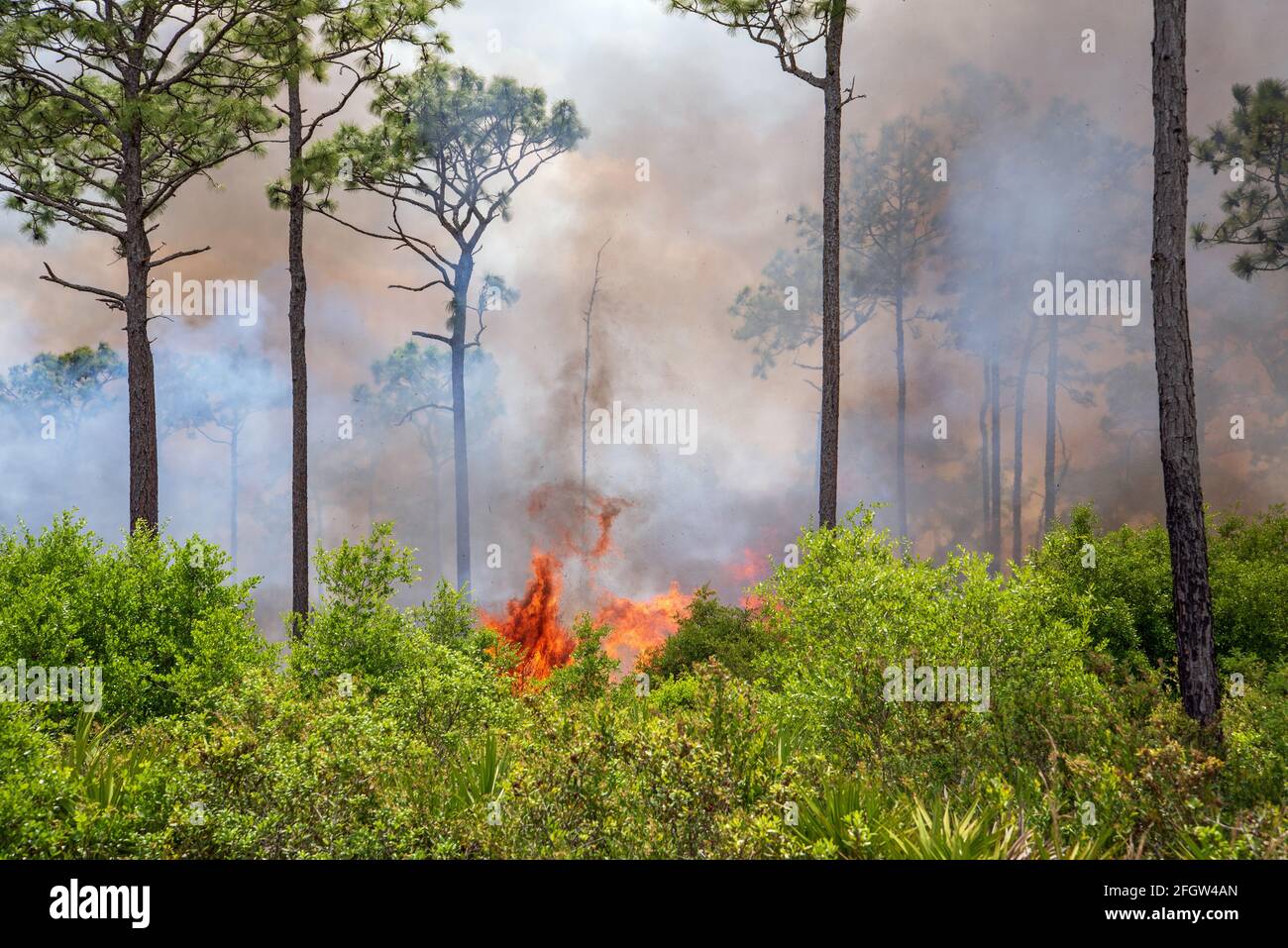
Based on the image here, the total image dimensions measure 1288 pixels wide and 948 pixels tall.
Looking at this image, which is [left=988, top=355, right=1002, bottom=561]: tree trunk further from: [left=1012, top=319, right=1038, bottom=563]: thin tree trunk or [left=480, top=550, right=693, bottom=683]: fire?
[left=480, top=550, right=693, bottom=683]: fire

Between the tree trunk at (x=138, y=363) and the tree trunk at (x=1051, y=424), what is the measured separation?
20017 millimetres

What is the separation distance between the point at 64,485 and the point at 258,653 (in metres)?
25.7

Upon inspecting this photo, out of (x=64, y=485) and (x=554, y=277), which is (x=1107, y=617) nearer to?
(x=554, y=277)

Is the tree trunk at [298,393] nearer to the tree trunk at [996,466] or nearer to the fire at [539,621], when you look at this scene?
the fire at [539,621]

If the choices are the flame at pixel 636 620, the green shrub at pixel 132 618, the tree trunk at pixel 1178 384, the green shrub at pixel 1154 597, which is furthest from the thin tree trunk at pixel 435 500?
the tree trunk at pixel 1178 384

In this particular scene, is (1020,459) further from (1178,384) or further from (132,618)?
(132,618)

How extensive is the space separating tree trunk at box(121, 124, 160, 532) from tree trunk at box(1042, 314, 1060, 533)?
2002cm

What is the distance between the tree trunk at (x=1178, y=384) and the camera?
291 inches

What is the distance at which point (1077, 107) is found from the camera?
23562mm

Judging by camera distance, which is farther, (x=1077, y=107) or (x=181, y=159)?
(x=1077, y=107)

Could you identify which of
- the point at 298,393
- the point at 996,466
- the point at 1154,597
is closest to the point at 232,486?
the point at 298,393

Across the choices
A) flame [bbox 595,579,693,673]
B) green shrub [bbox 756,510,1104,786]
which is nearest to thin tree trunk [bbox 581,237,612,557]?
flame [bbox 595,579,693,673]

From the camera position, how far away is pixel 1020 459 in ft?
77.1
